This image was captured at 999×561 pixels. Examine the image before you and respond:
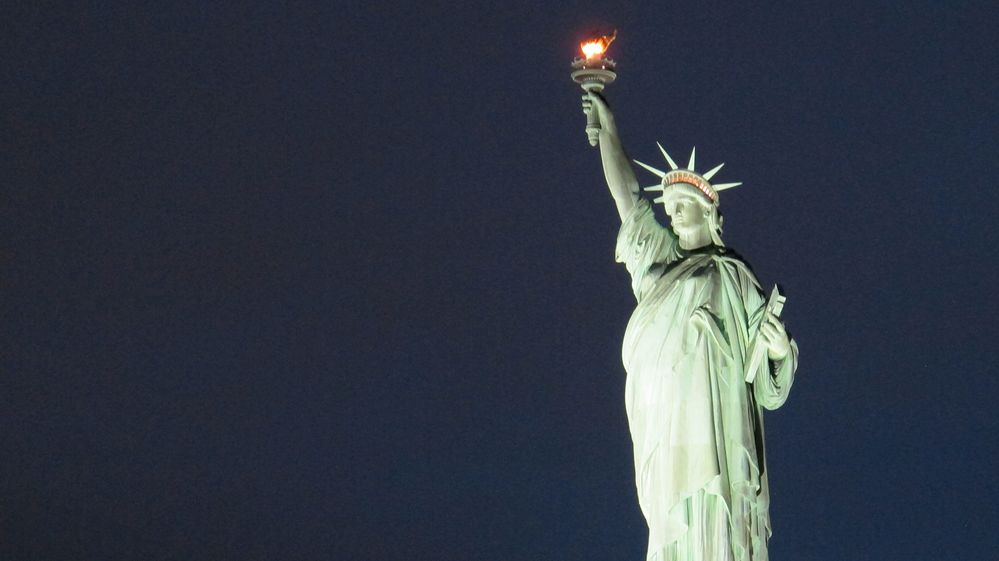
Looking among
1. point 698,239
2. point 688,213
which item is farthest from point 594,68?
point 698,239

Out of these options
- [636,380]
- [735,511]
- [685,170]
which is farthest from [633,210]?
[735,511]

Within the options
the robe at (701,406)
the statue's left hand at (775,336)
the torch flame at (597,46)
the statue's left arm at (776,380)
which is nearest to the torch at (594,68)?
the torch flame at (597,46)

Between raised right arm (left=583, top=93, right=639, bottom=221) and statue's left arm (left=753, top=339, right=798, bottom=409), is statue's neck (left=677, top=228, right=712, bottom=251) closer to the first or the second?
raised right arm (left=583, top=93, right=639, bottom=221)

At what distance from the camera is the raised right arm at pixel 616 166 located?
616 inches

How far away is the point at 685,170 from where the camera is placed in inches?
606

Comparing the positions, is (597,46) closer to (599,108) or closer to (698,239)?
(599,108)

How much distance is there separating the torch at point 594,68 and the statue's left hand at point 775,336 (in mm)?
2522

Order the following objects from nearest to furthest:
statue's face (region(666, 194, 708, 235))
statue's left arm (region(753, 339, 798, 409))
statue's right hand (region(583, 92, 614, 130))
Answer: statue's left arm (region(753, 339, 798, 409)), statue's face (region(666, 194, 708, 235)), statue's right hand (region(583, 92, 614, 130))

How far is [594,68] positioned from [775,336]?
9.86 feet

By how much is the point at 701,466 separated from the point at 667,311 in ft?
4.49

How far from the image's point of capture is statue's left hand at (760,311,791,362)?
14.6 meters

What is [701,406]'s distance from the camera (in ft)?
47.8

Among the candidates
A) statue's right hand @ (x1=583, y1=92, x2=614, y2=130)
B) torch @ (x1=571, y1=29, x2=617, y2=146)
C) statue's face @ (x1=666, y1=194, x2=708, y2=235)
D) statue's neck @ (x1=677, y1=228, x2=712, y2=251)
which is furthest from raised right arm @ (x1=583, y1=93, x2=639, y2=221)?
statue's neck @ (x1=677, y1=228, x2=712, y2=251)

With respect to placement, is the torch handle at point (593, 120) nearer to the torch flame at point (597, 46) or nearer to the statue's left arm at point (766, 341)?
the torch flame at point (597, 46)
